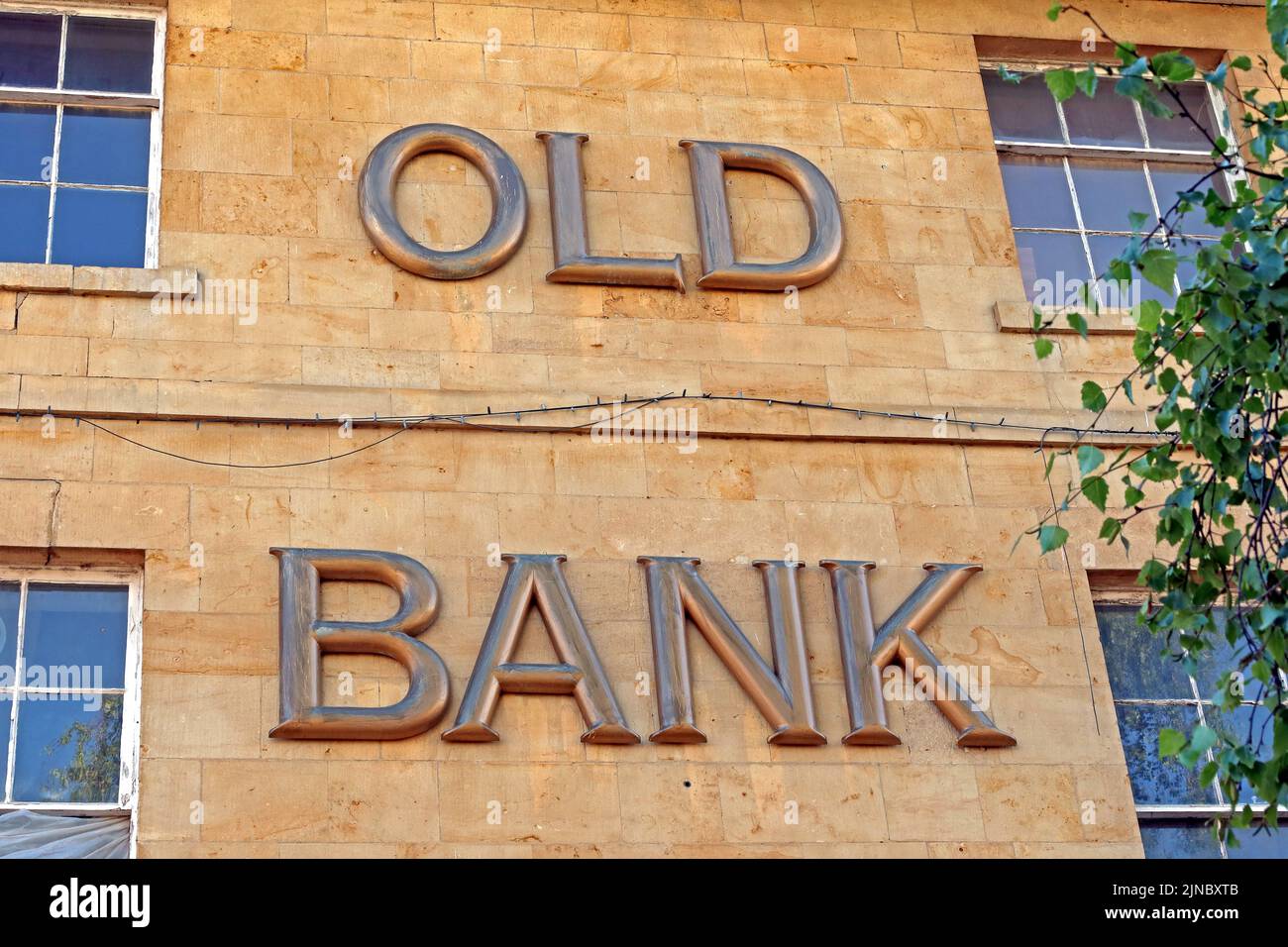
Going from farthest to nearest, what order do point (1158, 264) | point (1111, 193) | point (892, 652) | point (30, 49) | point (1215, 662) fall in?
point (1111, 193), point (30, 49), point (1215, 662), point (892, 652), point (1158, 264)

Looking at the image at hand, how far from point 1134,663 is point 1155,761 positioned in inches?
21.0

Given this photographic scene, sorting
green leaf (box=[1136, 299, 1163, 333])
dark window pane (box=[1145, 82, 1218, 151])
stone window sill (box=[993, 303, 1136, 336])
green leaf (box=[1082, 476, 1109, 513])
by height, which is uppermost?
dark window pane (box=[1145, 82, 1218, 151])

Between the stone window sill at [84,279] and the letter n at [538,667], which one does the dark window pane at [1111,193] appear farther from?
the stone window sill at [84,279]

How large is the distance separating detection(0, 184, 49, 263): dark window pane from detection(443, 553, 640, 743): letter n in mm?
3090

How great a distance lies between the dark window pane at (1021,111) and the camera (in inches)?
460

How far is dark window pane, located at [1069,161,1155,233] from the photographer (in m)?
11.5

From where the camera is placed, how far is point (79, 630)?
355 inches

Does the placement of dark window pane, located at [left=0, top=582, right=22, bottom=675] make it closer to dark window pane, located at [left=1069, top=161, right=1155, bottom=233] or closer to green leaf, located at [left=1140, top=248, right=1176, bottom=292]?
green leaf, located at [left=1140, top=248, right=1176, bottom=292]

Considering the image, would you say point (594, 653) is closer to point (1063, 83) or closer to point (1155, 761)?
point (1155, 761)

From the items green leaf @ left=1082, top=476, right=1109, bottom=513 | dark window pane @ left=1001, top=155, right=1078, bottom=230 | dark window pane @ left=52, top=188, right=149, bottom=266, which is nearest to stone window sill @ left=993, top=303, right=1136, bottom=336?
dark window pane @ left=1001, top=155, right=1078, bottom=230

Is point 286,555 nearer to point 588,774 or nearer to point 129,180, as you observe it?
point 588,774

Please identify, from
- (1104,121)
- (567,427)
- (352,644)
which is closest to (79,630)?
(352,644)

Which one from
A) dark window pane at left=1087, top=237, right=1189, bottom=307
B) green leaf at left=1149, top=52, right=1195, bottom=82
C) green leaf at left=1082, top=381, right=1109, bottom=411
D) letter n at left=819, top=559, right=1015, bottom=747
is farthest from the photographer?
dark window pane at left=1087, top=237, right=1189, bottom=307
